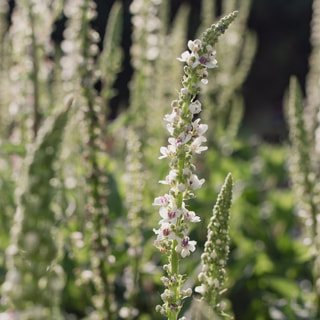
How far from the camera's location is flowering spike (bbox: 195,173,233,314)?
1.35 metres

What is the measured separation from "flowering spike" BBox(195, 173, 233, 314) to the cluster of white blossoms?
72 millimetres

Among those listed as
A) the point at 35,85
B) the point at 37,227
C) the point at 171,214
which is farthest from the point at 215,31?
the point at 35,85

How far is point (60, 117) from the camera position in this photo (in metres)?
0.87

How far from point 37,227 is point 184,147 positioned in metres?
0.51

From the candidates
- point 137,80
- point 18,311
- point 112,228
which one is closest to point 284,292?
point 112,228

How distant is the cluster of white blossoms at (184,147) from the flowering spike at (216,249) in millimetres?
72

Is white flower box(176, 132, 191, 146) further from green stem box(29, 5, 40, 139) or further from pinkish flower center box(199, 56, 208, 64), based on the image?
green stem box(29, 5, 40, 139)

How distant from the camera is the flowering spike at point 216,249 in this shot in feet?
4.42

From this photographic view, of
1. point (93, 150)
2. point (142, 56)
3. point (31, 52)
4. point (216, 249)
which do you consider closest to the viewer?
point (216, 249)

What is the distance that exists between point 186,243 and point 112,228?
2081 mm

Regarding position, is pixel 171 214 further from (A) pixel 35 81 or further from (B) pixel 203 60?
(A) pixel 35 81

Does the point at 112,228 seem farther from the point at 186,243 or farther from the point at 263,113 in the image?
the point at 263,113

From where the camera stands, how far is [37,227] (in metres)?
0.88

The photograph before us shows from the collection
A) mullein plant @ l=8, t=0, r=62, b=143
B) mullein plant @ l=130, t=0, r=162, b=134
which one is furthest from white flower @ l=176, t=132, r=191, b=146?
mullein plant @ l=130, t=0, r=162, b=134
